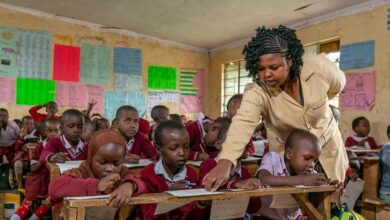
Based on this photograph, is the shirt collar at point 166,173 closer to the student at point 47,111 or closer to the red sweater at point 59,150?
the red sweater at point 59,150

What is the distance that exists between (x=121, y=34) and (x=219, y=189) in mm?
6629

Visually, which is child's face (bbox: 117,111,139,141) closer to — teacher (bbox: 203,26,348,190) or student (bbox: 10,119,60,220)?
Result: student (bbox: 10,119,60,220)

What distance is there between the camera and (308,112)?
1.89 meters

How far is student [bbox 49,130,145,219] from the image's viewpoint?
48.7 inches

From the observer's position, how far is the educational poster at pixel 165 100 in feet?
25.9

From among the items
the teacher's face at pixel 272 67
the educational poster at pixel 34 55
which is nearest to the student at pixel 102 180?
the teacher's face at pixel 272 67

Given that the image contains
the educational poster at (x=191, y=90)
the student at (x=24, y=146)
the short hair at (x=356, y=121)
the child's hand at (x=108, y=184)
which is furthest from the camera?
the educational poster at (x=191, y=90)

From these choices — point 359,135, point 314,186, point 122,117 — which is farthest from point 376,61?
point 314,186

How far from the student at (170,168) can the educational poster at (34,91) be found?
5.20 metres

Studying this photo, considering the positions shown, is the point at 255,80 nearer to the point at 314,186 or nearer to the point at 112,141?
the point at 314,186

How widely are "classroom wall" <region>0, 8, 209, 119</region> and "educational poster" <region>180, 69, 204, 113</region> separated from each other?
0.15 m

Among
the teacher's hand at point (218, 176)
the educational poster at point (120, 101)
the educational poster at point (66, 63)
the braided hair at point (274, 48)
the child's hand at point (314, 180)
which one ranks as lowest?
the child's hand at point (314, 180)

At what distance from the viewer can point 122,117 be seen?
3.53 metres

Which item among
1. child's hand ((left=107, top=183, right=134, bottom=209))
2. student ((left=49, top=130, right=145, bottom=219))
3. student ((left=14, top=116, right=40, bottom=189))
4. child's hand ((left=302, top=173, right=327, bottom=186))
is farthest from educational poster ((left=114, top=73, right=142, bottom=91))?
child's hand ((left=107, top=183, right=134, bottom=209))
